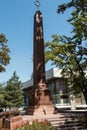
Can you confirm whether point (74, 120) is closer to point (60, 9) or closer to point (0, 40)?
point (60, 9)

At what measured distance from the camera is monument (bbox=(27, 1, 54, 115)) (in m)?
20.1

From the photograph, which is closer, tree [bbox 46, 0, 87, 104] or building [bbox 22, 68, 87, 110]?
tree [bbox 46, 0, 87, 104]

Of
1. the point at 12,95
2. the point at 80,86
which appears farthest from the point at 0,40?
the point at 12,95

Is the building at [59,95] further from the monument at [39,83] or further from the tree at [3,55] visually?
the monument at [39,83]

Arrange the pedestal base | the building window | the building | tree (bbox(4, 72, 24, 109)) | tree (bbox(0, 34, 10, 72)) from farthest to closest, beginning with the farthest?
A: tree (bbox(4, 72, 24, 109))
the building window
the building
tree (bbox(0, 34, 10, 72))
the pedestal base

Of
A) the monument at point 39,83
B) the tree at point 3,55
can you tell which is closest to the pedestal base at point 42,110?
the monument at point 39,83

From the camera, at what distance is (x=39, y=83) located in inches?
827

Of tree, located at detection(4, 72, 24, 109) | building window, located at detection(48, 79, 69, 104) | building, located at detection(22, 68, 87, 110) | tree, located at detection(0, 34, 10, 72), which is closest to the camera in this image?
tree, located at detection(0, 34, 10, 72)

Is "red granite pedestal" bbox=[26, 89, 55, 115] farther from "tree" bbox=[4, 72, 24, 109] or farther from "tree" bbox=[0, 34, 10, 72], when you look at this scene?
"tree" bbox=[4, 72, 24, 109]

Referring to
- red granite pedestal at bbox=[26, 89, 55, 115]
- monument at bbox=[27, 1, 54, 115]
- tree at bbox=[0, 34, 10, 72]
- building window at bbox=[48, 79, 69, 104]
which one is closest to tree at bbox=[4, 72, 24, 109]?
building window at bbox=[48, 79, 69, 104]

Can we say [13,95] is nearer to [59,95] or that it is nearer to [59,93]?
[59,93]

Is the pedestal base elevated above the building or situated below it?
below

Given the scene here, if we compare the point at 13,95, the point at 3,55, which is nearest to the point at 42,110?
the point at 3,55

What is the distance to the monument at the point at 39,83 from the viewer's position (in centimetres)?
2012
